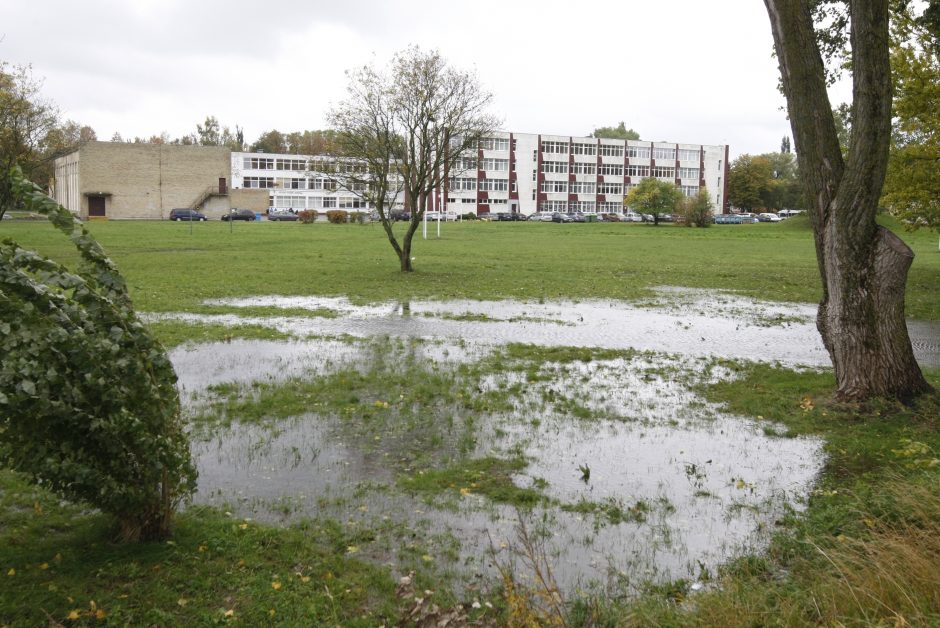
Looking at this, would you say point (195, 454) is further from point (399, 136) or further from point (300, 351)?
point (399, 136)

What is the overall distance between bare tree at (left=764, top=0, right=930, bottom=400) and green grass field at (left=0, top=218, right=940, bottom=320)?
1012 centimetres

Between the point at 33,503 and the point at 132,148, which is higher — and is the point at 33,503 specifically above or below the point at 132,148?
below

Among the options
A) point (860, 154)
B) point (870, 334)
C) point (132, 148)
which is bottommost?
point (870, 334)

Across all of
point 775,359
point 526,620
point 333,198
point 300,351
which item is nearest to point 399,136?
point 300,351

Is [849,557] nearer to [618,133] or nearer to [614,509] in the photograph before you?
[614,509]

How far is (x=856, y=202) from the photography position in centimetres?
899

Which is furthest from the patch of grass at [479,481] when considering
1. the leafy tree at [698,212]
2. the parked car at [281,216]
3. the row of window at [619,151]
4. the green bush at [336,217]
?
the row of window at [619,151]

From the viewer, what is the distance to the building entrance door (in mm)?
92312

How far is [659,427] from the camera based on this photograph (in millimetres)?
8836

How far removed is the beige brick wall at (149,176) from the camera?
3625 inches

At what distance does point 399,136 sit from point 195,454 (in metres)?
19.1

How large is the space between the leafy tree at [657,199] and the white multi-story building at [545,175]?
25.4 m

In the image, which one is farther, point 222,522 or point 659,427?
point 659,427

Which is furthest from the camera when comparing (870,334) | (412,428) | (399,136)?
(399,136)
